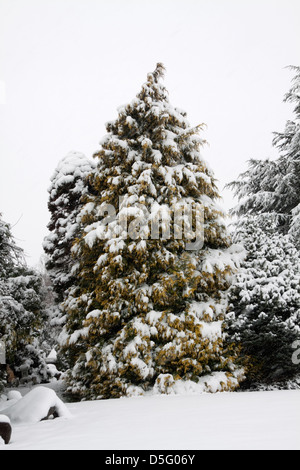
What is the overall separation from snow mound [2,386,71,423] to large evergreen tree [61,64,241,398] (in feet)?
7.47

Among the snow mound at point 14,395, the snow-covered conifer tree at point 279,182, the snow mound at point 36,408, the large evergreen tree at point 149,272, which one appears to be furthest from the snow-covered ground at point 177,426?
the snow-covered conifer tree at point 279,182

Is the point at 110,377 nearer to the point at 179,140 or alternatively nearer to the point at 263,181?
the point at 179,140

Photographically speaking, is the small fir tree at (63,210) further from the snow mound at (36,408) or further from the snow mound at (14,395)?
the snow mound at (36,408)

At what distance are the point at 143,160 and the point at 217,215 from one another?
244 centimetres

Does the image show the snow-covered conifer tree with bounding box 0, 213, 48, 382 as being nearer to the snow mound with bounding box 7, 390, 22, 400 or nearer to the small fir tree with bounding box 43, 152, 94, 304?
the small fir tree with bounding box 43, 152, 94, 304

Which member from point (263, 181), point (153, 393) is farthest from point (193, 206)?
point (263, 181)

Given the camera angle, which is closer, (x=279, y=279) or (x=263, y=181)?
(x=279, y=279)

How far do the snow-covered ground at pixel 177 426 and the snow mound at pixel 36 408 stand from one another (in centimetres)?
18

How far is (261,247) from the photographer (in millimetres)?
10031

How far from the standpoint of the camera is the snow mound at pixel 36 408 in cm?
666

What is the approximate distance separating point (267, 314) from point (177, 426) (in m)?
4.83

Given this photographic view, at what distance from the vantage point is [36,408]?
6.78 m

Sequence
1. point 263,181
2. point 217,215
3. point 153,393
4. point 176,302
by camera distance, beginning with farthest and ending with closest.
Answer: point 263,181
point 217,215
point 176,302
point 153,393

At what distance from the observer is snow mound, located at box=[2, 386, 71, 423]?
6664 mm
